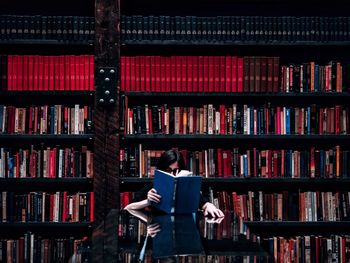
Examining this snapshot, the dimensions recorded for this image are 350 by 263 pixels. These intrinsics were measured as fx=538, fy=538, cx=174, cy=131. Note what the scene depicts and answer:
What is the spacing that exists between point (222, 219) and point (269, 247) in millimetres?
1261

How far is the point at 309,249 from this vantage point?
4133mm

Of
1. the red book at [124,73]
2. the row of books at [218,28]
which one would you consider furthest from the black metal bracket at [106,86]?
the row of books at [218,28]

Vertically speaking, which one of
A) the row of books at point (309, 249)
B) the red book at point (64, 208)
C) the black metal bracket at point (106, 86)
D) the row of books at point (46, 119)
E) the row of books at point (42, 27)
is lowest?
the row of books at point (309, 249)

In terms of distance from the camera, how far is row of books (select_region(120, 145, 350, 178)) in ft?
13.5

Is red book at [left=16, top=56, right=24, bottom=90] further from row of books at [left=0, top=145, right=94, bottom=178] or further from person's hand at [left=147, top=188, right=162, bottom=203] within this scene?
person's hand at [left=147, top=188, right=162, bottom=203]

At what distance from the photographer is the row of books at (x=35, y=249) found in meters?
4.06

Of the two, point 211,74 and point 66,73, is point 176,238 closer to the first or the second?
point 211,74

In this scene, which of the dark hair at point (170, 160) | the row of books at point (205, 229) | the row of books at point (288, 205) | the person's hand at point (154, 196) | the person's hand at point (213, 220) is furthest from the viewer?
the row of books at point (288, 205)

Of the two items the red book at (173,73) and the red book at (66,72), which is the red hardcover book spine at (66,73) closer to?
the red book at (66,72)

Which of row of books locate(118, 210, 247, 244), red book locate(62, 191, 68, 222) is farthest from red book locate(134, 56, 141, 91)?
row of books locate(118, 210, 247, 244)

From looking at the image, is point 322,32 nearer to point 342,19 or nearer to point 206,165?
point 342,19

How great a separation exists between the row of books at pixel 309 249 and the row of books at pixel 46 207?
1392mm

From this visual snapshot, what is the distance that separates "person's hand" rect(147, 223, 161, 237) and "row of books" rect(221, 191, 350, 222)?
5.09 feet

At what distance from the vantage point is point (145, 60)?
4125 millimetres
